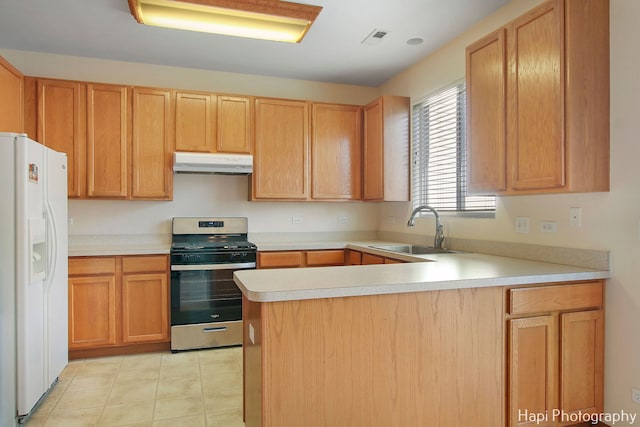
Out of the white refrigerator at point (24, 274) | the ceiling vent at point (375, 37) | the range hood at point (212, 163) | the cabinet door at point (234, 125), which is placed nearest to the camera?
the white refrigerator at point (24, 274)

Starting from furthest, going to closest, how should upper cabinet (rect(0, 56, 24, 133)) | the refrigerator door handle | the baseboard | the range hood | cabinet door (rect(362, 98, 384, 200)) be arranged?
cabinet door (rect(362, 98, 384, 200))
the range hood
the baseboard
upper cabinet (rect(0, 56, 24, 133))
the refrigerator door handle

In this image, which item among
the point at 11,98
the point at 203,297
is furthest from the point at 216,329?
the point at 11,98

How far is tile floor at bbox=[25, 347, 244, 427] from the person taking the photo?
2.44 meters

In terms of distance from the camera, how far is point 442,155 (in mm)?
3654

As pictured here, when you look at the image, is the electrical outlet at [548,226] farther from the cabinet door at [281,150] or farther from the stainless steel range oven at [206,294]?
the stainless steel range oven at [206,294]

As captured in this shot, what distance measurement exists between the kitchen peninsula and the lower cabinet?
5.84ft

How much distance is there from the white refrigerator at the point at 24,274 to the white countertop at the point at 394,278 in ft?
4.46

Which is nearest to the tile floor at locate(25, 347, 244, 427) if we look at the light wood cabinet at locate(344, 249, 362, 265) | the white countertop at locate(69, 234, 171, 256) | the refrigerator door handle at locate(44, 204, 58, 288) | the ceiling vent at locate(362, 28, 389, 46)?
the refrigerator door handle at locate(44, 204, 58, 288)

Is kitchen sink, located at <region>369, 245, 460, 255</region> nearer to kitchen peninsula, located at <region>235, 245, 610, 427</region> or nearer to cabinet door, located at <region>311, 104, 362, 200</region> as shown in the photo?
cabinet door, located at <region>311, 104, 362, 200</region>

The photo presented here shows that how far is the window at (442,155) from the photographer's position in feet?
11.1

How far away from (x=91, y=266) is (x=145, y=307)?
55cm

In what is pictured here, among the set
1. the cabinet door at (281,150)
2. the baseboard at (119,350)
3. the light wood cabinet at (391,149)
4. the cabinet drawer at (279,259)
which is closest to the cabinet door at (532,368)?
the light wood cabinet at (391,149)

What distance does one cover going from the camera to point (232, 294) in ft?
12.3

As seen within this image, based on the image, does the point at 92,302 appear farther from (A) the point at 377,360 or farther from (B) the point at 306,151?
(A) the point at 377,360
